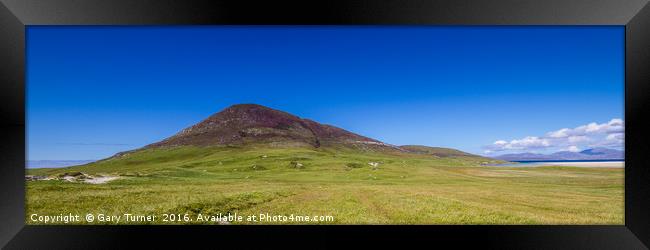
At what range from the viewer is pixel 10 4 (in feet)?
→ 22.2

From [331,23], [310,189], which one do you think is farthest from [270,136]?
[331,23]

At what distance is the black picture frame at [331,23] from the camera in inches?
261

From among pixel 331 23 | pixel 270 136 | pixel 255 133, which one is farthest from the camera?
pixel 255 133

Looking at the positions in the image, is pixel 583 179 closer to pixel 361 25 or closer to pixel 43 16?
pixel 361 25

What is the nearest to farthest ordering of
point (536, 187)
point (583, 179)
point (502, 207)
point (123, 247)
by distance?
point (123, 247) < point (502, 207) < point (536, 187) < point (583, 179)

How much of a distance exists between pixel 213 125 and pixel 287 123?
23.1 meters

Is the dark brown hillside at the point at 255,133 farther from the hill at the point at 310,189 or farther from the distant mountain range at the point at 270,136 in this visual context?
the hill at the point at 310,189

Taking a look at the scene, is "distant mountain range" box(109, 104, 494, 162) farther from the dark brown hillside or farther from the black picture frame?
the black picture frame

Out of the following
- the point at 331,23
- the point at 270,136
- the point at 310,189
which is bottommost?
the point at 310,189

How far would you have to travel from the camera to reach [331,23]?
6.88m

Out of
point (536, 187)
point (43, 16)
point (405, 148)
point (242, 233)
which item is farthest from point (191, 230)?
point (405, 148)

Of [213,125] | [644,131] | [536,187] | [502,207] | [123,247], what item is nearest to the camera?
[644,131]

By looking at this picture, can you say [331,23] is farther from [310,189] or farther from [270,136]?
[270,136]

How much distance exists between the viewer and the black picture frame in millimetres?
6641
